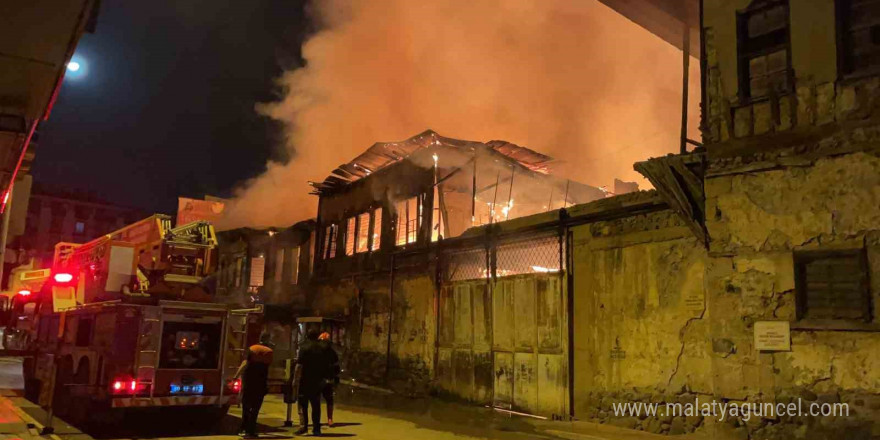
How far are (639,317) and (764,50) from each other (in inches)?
183

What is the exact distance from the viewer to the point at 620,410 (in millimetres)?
10102

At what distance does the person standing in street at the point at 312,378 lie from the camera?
8992 millimetres

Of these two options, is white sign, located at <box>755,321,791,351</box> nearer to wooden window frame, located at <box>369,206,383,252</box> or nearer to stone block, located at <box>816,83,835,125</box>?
stone block, located at <box>816,83,835,125</box>

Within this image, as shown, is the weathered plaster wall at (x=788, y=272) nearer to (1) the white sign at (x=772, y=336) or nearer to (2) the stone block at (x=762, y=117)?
(1) the white sign at (x=772, y=336)

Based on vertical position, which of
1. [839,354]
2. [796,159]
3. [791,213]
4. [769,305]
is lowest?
[839,354]

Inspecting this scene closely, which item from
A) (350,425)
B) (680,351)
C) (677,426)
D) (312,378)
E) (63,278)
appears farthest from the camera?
(63,278)

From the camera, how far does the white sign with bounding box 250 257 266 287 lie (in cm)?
2677

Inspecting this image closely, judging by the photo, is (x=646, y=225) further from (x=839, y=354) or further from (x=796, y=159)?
(x=839, y=354)

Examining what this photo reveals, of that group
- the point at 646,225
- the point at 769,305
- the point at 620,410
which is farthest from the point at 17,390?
the point at 769,305

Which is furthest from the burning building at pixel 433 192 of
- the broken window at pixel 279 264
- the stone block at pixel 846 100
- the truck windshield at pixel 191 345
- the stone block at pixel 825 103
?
the stone block at pixel 846 100

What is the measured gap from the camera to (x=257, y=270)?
27016 mm

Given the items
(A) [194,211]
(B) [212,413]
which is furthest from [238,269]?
(A) [194,211]

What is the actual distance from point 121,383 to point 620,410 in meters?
8.04

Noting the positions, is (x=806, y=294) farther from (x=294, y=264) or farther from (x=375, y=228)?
(x=294, y=264)
